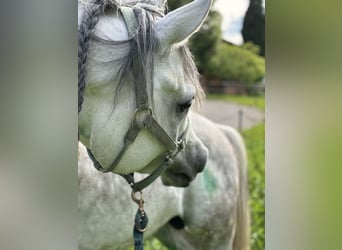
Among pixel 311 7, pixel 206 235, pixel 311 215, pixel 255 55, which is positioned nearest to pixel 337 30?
pixel 311 7

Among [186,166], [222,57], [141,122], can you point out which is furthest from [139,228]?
[222,57]

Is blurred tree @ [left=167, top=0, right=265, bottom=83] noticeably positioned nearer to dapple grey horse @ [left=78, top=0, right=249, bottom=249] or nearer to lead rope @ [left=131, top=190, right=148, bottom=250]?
dapple grey horse @ [left=78, top=0, right=249, bottom=249]

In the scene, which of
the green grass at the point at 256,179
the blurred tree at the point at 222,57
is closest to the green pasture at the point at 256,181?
the green grass at the point at 256,179

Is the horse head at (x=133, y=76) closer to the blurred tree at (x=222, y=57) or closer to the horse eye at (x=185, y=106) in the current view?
the horse eye at (x=185, y=106)

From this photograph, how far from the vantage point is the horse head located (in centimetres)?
85

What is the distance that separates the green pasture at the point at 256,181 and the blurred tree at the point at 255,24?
0.18 m

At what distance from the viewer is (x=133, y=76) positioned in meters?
0.87

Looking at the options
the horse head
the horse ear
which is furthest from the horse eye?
the horse ear

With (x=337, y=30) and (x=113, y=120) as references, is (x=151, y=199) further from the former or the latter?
(x=337, y=30)

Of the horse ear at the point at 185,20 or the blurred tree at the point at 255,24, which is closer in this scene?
the horse ear at the point at 185,20

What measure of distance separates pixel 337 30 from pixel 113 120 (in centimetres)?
42

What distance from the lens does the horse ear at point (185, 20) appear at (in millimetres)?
826

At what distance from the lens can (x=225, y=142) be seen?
1270 millimetres

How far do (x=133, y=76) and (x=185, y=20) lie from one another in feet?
0.40
